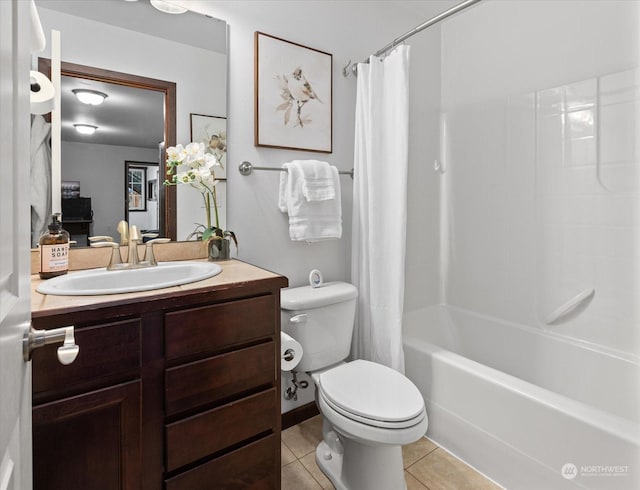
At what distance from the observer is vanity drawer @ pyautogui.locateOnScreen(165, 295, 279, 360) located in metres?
1.02

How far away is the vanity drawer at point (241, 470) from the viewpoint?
3.51ft

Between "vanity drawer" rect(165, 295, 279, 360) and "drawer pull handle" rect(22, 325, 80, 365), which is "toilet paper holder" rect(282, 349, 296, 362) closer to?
"vanity drawer" rect(165, 295, 279, 360)

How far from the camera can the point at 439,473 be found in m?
1.57

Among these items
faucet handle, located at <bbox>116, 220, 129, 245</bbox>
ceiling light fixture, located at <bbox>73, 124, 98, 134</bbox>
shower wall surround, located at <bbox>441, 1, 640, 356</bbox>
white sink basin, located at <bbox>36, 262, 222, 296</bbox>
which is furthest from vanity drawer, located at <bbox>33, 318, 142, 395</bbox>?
shower wall surround, located at <bbox>441, 1, 640, 356</bbox>

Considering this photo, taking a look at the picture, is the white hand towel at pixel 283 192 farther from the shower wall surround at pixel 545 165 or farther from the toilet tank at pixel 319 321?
the shower wall surround at pixel 545 165

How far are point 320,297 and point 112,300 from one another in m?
0.89

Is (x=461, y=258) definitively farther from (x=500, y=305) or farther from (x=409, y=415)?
(x=409, y=415)

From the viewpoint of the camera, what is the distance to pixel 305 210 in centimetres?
175

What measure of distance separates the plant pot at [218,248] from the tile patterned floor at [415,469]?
1.01m

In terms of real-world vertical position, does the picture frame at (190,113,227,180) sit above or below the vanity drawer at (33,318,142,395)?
above

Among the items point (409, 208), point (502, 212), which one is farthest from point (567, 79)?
point (409, 208)

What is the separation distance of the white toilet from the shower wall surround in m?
1.09

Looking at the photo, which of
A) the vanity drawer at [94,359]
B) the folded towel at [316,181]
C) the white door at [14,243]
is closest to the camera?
the white door at [14,243]

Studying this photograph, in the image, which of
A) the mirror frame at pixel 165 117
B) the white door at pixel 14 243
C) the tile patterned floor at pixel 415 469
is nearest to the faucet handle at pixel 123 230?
the mirror frame at pixel 165 117
